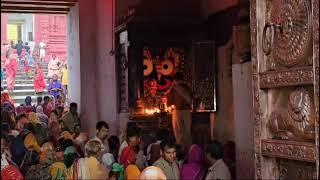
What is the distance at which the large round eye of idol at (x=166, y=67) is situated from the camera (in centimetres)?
1072

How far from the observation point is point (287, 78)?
3574 mm

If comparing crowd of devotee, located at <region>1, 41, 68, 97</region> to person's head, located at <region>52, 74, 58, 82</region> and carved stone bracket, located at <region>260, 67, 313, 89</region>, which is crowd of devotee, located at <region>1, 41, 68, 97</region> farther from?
carved stone bracket, located at <region>260, 67, 313, 89</region>

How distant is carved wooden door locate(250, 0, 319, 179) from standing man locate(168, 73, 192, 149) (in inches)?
222

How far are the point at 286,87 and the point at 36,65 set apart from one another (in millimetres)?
14970

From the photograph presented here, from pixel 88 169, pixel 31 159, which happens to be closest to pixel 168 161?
pixel 88 169

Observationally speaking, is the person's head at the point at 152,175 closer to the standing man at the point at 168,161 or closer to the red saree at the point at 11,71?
the standing man at the point at 168,161

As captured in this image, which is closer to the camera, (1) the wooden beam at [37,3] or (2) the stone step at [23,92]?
(1) the wooden beam at [37,3]

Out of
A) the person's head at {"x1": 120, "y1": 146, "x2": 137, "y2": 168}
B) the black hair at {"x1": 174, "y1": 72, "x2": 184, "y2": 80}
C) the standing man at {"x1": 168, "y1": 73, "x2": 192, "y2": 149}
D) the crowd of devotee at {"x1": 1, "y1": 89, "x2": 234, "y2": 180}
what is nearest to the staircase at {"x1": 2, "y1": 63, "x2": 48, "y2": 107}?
the black hair at {"x1": 174, "y1": 72, "x2": 184, "y2": 80}

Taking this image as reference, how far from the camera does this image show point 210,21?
10125mm

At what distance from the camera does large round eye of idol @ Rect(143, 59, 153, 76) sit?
10.7 m

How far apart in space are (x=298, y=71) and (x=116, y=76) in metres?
7.40

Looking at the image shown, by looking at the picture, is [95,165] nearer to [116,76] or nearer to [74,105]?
[116,76]

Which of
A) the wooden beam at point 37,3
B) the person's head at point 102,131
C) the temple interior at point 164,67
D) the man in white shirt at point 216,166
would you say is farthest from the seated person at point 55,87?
the man in white shirt at point 216,166

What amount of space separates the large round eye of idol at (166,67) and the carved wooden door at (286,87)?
6.83 metres
